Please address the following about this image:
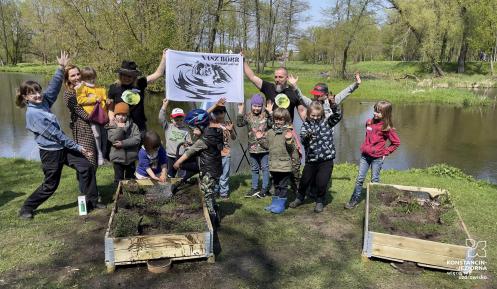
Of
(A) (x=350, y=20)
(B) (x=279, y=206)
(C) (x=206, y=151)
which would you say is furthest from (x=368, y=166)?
(A) (x=350, y=20)

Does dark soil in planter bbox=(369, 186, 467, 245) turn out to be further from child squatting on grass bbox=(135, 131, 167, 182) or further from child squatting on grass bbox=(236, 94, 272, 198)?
child squatting on grass bbox=(135, 131, 167, 182)

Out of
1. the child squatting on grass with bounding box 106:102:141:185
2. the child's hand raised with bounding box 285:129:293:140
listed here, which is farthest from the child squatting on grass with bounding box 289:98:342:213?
the child squatting on grass with bounding box 106:102:141:185

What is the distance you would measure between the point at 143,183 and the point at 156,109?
1455cm

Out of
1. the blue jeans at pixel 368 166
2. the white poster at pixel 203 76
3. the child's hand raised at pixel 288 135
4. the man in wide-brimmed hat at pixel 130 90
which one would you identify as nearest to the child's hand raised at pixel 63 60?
Result: the man in wide-brimmed hat at pixel 130 90

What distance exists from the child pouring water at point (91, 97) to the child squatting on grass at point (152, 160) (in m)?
0.67

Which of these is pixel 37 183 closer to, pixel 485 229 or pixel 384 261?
pixel 384 261

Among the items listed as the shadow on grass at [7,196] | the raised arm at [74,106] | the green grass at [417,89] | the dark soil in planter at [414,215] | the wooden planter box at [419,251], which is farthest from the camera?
the green grass at [417,89]

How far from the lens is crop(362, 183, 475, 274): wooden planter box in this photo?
4.16 meters

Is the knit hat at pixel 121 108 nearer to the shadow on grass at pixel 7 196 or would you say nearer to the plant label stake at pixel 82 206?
the plant label stake at pixel 82 206

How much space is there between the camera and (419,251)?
427 centimetres

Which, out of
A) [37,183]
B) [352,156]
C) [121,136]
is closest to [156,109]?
[352,156]

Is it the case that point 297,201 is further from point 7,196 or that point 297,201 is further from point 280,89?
point 7,196

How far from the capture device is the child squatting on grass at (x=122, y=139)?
571 cm

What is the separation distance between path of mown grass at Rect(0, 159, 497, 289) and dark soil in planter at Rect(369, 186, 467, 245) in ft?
1.42
